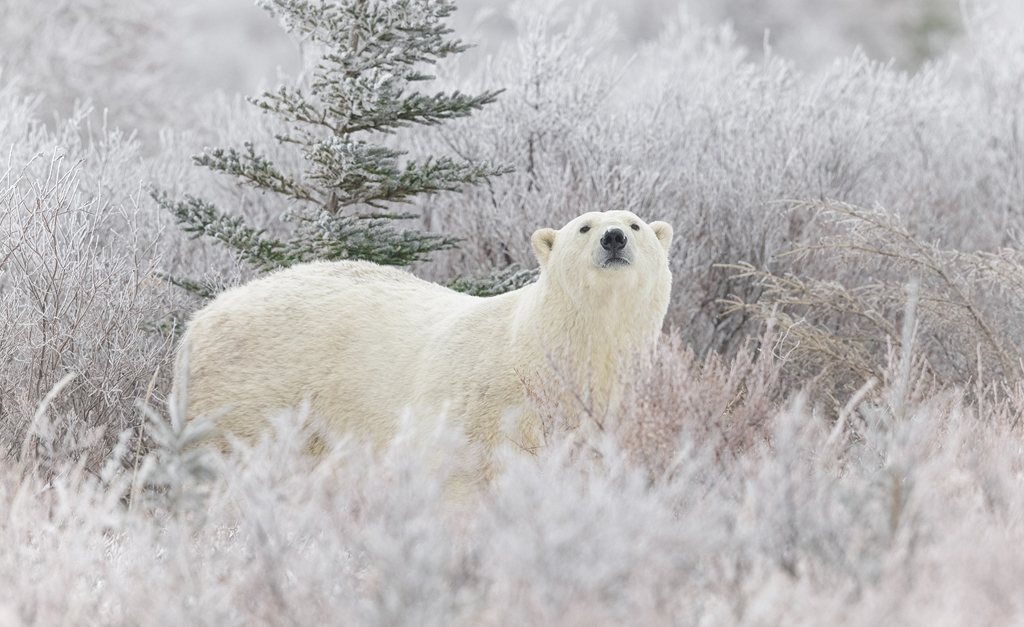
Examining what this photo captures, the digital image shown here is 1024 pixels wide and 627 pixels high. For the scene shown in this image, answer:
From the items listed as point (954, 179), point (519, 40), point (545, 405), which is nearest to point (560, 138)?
point (519, 40)

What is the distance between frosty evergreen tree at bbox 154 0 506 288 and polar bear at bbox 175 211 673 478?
0.74 m

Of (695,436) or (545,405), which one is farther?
(545,405)

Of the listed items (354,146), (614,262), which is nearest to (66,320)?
(354,146)

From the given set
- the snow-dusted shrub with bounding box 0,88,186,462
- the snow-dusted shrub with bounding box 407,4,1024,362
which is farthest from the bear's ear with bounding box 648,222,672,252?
the snow-dusted shrub with bounding box 0,88,186,462

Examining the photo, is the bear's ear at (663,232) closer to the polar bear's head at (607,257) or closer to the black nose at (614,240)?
the polar bear's head at (607,257)

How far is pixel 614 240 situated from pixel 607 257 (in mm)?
69

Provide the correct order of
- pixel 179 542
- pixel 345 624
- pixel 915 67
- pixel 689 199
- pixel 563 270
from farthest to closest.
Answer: pixel 915 67 → pixel 689 199 → pixel 563 270 → pixel 179 542 → pixel 345 624

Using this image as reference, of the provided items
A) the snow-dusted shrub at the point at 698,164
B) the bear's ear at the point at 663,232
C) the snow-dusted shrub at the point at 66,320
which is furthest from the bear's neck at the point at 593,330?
the snow-dusted shrub at the point at 698,164

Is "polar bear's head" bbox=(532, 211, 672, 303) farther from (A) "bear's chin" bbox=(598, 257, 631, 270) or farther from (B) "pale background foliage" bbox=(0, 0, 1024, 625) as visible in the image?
(B) "pale background foliage" bbox=(0, 0, 1024, 625)

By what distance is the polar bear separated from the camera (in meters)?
3.53

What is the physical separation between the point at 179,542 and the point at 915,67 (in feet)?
88.1

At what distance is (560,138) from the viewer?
23.1 ft

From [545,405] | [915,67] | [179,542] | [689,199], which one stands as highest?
[915,67]

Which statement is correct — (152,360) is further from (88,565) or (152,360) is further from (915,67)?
(915,67)
